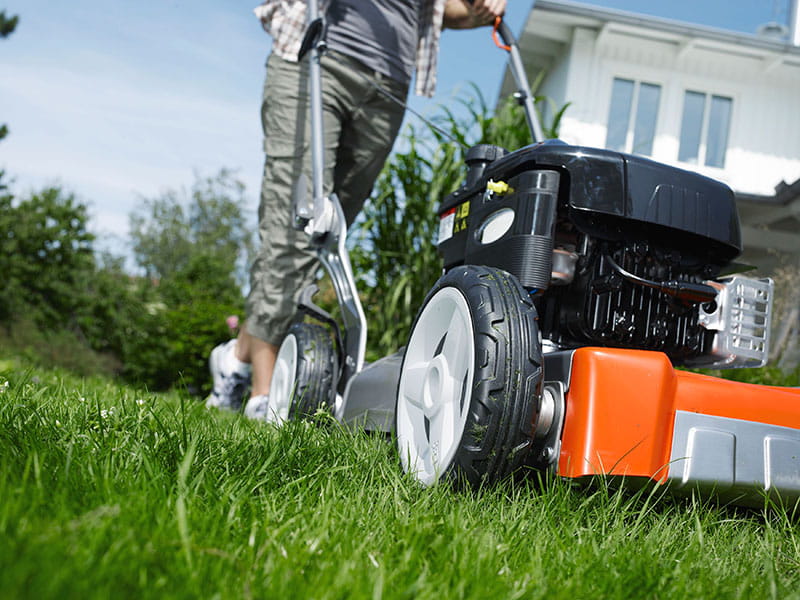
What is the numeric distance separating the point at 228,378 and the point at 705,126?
10128 mm

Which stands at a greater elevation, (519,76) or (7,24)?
(7,24)

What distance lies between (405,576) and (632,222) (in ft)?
3.40

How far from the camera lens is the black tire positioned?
2.28 metres

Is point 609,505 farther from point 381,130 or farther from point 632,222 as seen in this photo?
point 381,130

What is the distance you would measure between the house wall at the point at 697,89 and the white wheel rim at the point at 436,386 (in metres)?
9.57

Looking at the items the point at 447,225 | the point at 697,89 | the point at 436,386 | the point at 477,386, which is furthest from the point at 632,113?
the point at 477,386

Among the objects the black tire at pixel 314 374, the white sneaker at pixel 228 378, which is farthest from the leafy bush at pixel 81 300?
the black tire at pixel 314 374

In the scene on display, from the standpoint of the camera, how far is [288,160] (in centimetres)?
272

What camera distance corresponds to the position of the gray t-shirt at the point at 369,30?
2678mm

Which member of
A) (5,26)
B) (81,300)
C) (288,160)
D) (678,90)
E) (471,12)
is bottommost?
(81,300)

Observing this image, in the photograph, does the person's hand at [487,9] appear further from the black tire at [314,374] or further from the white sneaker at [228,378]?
the white sneaker at [228,378]

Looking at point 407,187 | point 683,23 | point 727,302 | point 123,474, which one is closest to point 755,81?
point 683,23

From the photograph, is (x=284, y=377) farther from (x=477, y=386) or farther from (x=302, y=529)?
(x=302, y=529)

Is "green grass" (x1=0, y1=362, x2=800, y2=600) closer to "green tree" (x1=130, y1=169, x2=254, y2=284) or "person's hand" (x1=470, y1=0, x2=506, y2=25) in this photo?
"person's hand" (x1=470, y1=0, x2=506, y2=25)
